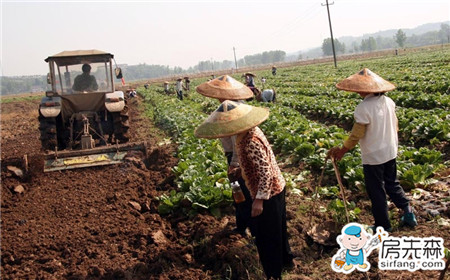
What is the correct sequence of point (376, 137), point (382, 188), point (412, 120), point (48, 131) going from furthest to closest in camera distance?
point (412, 120), point (48, 131), point (382, 188), point (376, 137)

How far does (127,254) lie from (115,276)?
519 mm

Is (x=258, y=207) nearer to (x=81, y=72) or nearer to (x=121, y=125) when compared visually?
(x=121, y=125)

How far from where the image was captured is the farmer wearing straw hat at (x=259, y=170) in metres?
3.60

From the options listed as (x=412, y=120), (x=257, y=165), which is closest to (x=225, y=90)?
(x=257, y=165)

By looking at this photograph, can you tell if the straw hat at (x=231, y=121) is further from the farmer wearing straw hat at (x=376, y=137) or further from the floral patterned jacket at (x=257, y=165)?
the farmer wearing straw hat at (x=376, y=137)

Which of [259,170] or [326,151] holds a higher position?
[259,170]

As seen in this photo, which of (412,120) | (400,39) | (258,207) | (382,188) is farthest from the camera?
(400,39)

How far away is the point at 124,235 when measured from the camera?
556cm

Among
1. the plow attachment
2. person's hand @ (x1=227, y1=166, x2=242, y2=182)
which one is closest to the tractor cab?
the plow attachment

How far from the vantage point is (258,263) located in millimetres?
4434

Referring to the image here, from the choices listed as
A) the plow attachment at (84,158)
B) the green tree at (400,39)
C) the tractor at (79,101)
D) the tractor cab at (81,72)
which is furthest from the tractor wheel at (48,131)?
the green tree at (400,39)

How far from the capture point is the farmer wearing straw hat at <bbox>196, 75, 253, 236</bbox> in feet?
15.3

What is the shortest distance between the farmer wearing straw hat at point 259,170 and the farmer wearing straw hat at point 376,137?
1.19m

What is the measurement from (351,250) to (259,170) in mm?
1164
